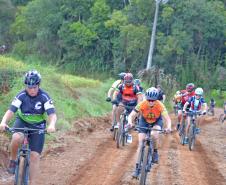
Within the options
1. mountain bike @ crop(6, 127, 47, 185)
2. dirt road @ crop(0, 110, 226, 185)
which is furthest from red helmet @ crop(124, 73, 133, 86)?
mountain bike @ crop(6, 127, 47, 185)

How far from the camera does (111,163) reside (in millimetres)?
13289

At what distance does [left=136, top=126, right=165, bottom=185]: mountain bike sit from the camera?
34.5 feet

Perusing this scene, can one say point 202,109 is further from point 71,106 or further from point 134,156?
point 71,106

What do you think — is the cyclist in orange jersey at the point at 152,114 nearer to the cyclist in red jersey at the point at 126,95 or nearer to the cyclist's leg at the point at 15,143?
the cyclist's leg at the point at 15,143

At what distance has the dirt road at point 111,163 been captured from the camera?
11500 millimetres

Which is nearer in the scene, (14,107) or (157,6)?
(14,107)

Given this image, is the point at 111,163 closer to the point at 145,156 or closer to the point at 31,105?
the point at 145,156

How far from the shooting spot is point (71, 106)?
2145 centimetres

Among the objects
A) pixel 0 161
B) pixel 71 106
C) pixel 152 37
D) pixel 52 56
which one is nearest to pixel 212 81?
pixel 152 37

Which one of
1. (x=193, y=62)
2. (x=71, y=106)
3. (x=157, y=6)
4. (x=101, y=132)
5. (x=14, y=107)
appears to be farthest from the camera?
(x=193, y=62)

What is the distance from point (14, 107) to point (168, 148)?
355 inches

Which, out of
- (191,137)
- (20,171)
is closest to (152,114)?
(20,171)

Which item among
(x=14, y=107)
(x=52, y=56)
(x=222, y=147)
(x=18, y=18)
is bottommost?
(x=222, y=147)

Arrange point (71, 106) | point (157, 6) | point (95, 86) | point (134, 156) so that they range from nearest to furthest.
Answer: point (134, 156), point (71, 106), point (95, 86), point (157, 6)
